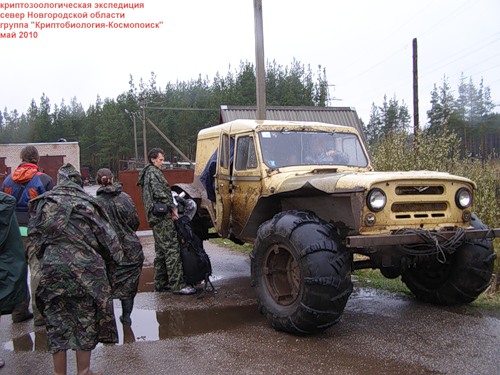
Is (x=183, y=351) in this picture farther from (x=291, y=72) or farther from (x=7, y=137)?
(x=7, y=137)

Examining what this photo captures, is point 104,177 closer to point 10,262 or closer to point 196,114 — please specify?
point 10,262

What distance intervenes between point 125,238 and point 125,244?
0.07 m

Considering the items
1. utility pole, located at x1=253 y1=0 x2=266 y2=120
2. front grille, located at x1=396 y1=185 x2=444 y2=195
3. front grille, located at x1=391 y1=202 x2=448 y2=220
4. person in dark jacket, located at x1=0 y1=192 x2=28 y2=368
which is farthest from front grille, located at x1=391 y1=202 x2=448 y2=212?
utility pole, located at x1=253 y1=0 x2=266 y2=120

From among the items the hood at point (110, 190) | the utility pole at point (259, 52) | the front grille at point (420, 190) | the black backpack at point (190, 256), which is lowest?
the black backpack at point (190, 256)

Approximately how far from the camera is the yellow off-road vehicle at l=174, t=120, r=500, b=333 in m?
4.61

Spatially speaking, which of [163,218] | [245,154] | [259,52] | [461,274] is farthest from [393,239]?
[259,52]

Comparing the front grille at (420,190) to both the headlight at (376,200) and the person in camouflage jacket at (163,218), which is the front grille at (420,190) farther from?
the person in camouflage jacket at (163,218)

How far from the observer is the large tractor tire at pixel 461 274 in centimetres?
530

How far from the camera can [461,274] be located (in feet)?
17.6

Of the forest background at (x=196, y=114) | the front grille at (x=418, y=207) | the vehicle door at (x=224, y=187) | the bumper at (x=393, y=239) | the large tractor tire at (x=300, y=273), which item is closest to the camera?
the bumper at (x=393, y=239)

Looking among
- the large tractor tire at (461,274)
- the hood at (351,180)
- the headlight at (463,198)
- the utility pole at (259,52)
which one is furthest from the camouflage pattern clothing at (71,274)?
the utility pole at (259,52)

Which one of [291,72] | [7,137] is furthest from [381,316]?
[7,137]

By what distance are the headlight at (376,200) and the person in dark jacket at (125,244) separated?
2.53m

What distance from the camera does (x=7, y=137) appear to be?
64.8 meters
